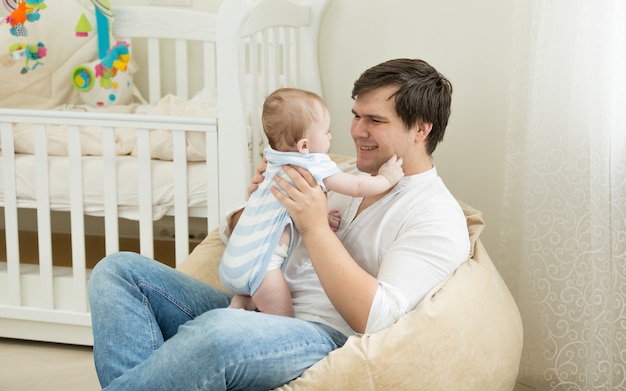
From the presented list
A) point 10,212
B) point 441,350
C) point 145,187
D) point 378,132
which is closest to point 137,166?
point 145,187

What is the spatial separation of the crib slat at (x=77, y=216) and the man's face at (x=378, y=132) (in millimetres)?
949

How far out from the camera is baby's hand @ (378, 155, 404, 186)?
5.54 ft

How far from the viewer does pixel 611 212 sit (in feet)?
6.21

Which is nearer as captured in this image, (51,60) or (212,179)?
(212,179)

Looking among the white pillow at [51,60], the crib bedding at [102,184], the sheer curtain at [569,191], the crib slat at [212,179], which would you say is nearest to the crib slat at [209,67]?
the white pillow at [51,60]

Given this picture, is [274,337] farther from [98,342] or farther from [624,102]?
[624,102]

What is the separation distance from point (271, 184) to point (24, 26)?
55.0 inches

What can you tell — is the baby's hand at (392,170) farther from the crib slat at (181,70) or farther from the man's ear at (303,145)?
the crib slat at (181,70)

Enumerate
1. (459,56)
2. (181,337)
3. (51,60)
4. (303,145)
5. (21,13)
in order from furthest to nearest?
(51,60) → (21,13) → (459,56) → (303,145) → (181,337)

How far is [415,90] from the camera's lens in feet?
5.60

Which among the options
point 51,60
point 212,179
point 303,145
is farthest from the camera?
point 51,60

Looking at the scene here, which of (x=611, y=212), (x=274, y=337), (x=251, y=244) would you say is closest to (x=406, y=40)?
(x=611, y=212)

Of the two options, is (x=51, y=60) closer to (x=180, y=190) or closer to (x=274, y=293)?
(x=180, y=190)

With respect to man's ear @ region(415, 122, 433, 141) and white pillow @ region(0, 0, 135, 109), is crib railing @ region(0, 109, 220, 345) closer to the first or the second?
white pillow @ region(0, 0, 135, 109)
